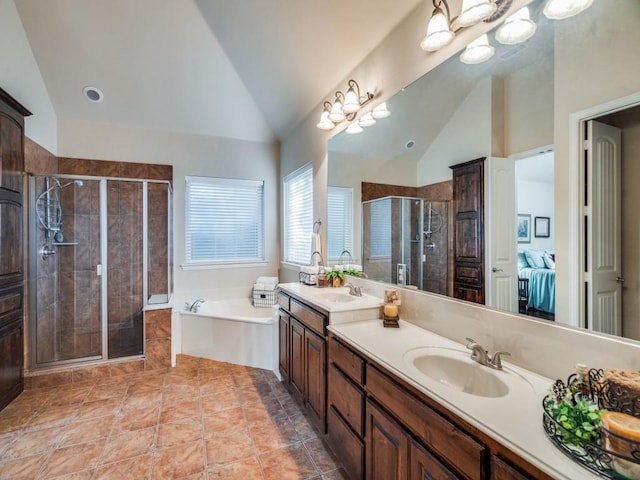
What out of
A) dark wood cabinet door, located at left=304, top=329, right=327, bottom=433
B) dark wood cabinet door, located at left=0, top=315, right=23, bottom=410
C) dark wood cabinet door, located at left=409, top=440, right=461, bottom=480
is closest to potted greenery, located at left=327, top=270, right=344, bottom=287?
dark wood cabinet door, located at left=304, top=329, right=327, bottom=433

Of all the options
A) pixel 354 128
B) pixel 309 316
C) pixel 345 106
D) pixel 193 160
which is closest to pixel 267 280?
pixel 193 160

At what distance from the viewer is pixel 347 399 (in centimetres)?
161

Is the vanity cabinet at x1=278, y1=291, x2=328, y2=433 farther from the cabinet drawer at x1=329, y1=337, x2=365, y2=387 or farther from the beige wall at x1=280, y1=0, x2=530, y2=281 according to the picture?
the beige wall at x1=280, y1=0, x2=530, y2=281

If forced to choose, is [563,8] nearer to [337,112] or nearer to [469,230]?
[469,230]

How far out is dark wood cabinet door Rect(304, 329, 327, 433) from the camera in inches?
74.8

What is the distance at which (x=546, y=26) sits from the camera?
1159 millimetres

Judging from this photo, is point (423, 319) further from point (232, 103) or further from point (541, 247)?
point (232, 103)

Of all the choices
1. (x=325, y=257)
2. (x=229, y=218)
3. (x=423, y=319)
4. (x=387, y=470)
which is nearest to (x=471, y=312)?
(x=423, y=319)

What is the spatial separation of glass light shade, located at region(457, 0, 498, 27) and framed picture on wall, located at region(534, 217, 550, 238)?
961mm

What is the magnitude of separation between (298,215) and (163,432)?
2.50 metres

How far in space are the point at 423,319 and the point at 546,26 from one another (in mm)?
1449

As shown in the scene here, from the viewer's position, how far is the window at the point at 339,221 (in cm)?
269

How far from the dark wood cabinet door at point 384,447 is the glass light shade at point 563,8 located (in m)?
1.66

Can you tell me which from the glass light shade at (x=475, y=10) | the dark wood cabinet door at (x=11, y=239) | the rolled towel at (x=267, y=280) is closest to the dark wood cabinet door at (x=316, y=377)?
the glass light shade at (x=475, y=10)
